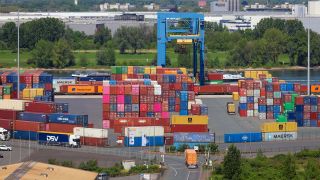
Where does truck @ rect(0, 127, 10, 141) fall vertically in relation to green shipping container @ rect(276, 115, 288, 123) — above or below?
below

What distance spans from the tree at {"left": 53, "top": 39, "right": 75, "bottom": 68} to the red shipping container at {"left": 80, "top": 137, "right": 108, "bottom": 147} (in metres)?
22.4

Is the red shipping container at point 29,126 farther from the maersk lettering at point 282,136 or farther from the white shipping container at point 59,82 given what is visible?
the white shipping container at point 59,82

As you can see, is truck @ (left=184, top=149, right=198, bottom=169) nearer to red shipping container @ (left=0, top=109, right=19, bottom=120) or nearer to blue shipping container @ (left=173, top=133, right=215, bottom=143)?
blue shipping container @ (left=173, top=133, right=215, bottom=143)

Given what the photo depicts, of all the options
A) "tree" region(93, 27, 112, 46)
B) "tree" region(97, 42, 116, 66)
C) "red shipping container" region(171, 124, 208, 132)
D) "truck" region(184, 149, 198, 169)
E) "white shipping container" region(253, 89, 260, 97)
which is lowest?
"truck" region(184, 149, 198, 169)

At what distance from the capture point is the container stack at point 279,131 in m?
21.5

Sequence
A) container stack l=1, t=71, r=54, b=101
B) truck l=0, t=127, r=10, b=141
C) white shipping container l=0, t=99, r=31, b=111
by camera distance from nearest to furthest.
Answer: truck l=0, t=127, r=10, b=141, white shipping container l=0, t=99, r=31, b=111, container stack l=1, t=71, r=54, b=101

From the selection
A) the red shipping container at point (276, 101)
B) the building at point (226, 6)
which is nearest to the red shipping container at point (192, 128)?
the red shipping container at point (276, 101)

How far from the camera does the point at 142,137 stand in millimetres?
20578

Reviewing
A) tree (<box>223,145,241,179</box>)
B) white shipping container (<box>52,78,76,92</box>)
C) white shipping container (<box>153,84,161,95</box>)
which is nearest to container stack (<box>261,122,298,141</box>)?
white shipping container (<box>153,84,161,95</box>)

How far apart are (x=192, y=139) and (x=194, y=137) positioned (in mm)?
62

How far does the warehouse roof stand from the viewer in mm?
14625

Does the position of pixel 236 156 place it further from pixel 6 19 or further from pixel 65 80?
pixel 6 19

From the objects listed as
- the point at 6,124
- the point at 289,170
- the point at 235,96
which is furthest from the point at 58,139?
the point at 235,96

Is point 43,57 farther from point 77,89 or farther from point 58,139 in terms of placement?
point 58,139
